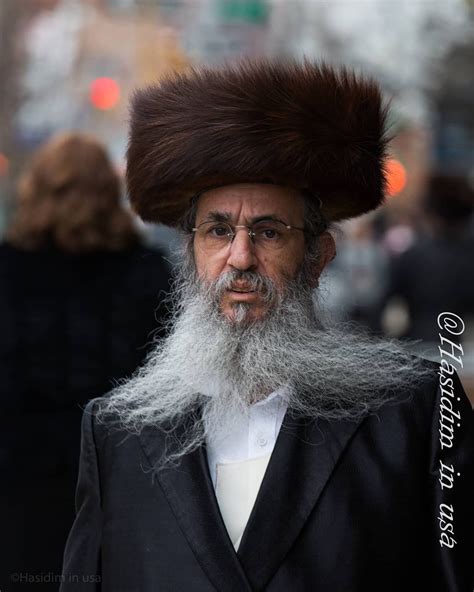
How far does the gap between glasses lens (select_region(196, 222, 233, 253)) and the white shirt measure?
16.5 inches

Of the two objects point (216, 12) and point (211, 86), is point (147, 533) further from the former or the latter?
point (216, 12)

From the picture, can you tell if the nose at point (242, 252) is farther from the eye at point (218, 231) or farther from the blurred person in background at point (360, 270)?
the blurred person in background at point (360, 270)

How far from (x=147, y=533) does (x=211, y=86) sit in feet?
3.76

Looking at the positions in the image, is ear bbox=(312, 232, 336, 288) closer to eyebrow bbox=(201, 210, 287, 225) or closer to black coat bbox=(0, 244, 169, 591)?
eyebrow bbox=(201, 210, 287, 225)

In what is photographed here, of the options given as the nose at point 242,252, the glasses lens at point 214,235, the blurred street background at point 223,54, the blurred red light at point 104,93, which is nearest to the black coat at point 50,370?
the glasses lens at point 214,235

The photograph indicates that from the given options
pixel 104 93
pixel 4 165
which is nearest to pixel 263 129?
pixel 104 93

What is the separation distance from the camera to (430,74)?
1523cm

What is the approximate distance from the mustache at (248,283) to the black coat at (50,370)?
1549mm

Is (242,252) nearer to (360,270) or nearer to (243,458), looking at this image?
(243,458)

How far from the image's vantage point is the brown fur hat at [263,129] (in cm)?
283

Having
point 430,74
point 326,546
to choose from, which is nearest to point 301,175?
point 326,546

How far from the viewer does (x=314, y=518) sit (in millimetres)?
2723

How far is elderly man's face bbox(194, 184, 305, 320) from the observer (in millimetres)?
2912

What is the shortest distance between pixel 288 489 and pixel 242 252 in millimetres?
610
